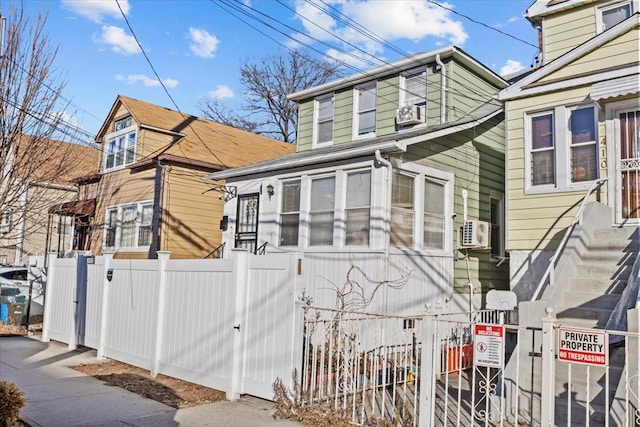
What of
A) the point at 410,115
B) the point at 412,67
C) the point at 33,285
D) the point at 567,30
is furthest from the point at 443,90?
the point at 33,285

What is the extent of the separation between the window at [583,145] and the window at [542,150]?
0.35m

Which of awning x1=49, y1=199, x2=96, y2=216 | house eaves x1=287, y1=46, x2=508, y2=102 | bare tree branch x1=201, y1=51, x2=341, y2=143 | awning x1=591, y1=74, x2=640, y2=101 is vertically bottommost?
awning x1=49, y1=199, x2=96, y2=216

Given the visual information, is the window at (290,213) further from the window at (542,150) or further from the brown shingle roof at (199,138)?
the brown shingle roof at (199,138)

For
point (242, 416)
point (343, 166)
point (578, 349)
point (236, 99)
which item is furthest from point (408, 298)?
point (236, 99)

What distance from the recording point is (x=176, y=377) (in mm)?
7562

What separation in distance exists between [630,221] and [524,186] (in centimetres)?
185

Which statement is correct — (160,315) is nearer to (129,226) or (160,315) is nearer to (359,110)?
(359,110)

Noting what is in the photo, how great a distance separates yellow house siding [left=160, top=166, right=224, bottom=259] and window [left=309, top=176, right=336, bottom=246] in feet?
21.5

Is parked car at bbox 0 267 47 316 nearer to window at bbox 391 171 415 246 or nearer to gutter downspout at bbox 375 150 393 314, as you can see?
gutter downspout at bbox 375 150 393 314

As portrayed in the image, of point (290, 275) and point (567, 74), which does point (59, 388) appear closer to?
point (290, 275)

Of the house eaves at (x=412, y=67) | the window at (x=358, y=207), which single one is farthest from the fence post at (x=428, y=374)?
the house eaves at (x=412, y=67)

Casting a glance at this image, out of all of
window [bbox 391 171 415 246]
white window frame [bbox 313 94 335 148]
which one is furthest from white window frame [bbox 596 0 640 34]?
white window frame [bbox 313 94 335 148]

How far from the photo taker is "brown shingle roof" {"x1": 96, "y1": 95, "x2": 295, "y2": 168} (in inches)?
665

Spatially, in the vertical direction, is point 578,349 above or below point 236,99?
below
